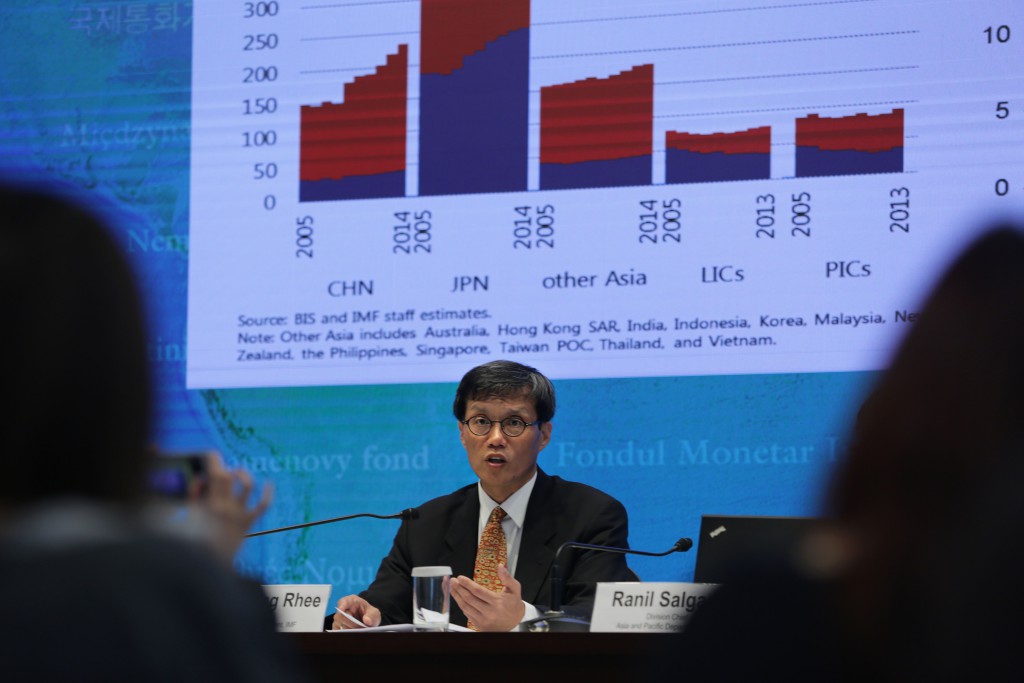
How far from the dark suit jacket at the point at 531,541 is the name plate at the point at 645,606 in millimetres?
791

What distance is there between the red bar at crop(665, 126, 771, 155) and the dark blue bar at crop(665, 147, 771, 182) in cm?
1

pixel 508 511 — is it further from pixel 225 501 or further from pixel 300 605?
pixel 225 501

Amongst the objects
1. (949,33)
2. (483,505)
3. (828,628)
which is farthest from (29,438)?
(949,33)

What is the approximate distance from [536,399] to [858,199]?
1081 mm

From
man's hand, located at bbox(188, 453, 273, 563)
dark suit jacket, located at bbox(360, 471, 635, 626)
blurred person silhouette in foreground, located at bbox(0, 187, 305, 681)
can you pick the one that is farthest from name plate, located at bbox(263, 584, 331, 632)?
blurred person silhouette in foreground, located at bbox(0, 187, 305, 681)

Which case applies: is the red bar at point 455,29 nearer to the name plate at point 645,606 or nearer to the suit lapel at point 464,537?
the suit lapel at point 464,537

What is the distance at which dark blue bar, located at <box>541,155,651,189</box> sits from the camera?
3.88 metres

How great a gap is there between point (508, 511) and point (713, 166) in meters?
1.17

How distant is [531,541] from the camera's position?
11.1 feet

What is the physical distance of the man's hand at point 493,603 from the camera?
2.76 meters

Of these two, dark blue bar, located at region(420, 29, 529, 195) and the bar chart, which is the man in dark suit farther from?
dark blue bar, located at region(420, 29, 529, 195)

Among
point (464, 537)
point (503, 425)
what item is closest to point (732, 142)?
point (503, 425)

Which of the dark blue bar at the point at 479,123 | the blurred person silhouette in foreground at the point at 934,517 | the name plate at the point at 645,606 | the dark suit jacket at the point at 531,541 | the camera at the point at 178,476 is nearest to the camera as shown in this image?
the blurred person silhouette in foreground at the point at 934,517

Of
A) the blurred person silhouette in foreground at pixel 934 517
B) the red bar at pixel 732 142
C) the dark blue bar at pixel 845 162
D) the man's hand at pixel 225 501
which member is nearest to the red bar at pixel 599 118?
the red bar at pixel 732 142
